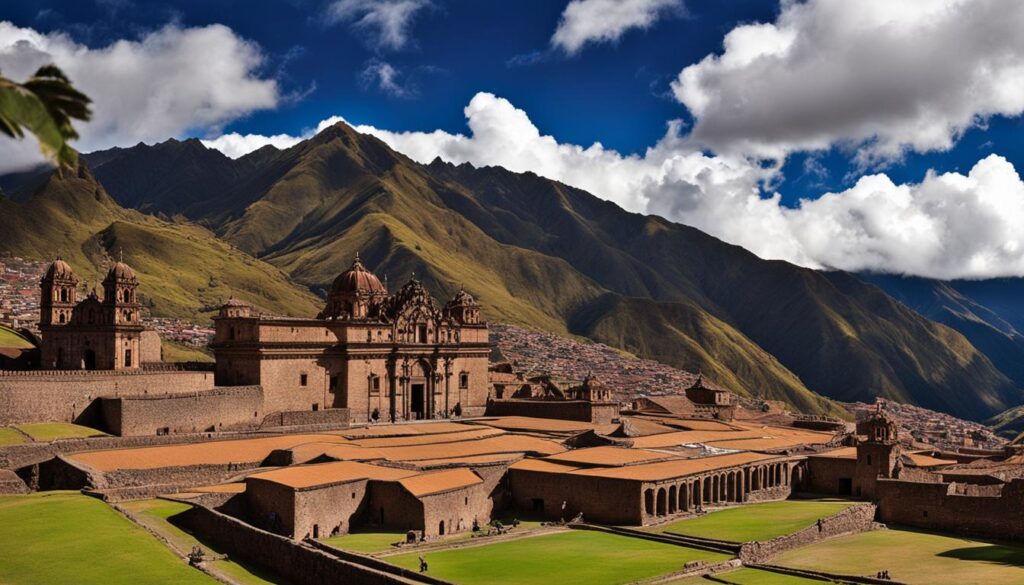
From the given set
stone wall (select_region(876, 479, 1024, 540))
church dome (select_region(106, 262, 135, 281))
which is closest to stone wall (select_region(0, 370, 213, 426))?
church dome (select_region(106, 262, 135, 281))

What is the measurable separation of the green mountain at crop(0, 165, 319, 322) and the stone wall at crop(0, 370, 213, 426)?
82.2m

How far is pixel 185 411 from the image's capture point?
58.8m

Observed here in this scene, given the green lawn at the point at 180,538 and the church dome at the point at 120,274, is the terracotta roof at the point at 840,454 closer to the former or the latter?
the green lawn at the point at 180,538

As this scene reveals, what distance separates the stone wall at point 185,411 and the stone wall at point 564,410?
2359cm

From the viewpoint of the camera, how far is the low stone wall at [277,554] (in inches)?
1222

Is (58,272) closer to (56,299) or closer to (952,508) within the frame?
(56,299)

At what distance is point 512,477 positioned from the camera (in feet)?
175

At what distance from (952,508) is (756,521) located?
9.90m

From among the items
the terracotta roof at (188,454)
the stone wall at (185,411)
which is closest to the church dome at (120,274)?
the stone wall at (185,411)

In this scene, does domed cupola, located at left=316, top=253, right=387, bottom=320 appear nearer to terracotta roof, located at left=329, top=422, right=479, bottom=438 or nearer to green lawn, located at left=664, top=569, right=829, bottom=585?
terracotta roof, located at left=329, top=422, right=479, bottom=438

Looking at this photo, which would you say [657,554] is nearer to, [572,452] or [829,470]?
[572,452]

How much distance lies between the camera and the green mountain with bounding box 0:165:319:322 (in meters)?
148

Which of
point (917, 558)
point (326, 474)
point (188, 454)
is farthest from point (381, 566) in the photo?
point (917, 558)

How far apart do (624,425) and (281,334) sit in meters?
24.1
